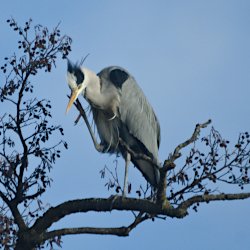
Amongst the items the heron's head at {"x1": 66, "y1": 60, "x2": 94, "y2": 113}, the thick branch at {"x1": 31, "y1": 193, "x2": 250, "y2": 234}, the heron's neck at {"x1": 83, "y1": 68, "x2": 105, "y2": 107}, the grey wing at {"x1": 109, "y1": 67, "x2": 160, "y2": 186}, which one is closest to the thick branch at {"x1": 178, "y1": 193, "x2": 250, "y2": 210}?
the thick branch at {"x1": 31, "y1": 193, "x2": 250, "y2": 234}

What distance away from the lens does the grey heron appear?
32.3 ft

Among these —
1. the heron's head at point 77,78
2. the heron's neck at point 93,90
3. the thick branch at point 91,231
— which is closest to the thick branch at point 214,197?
the thick branch at point 91,231

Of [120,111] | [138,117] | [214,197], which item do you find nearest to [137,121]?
[138,117]

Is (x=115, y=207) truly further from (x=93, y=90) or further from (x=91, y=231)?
(x=93, y=90)

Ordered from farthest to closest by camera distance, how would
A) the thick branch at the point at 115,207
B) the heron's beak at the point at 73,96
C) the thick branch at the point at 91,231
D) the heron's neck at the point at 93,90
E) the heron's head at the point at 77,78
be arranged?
the heron's neck at the point at 93,90 → the heron's head at the point at 77,78 → the heron's beak at the point at 73,96 → the thick branch at the point at 91,231 → the thick branch at the point at 115,207

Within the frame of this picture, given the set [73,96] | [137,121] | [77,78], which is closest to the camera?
[73,96]

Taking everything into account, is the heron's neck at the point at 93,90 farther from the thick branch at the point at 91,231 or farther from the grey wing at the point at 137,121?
the thick branch at the point at 91,231

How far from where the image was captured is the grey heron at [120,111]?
9.84m

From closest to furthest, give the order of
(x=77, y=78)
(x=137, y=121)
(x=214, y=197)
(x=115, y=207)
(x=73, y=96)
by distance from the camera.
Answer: (x=214, y=197) < (x=115, y=207) < (x=73, y=96) < (x=77, y=78) < (x=137, y=121)

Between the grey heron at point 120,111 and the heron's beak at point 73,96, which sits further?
the grey heron at point 120,111

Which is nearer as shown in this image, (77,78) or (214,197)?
(214,197)

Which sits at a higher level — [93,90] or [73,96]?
[93,90]

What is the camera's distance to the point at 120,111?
1003cm

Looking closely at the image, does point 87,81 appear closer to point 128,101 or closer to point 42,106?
point 128,101
